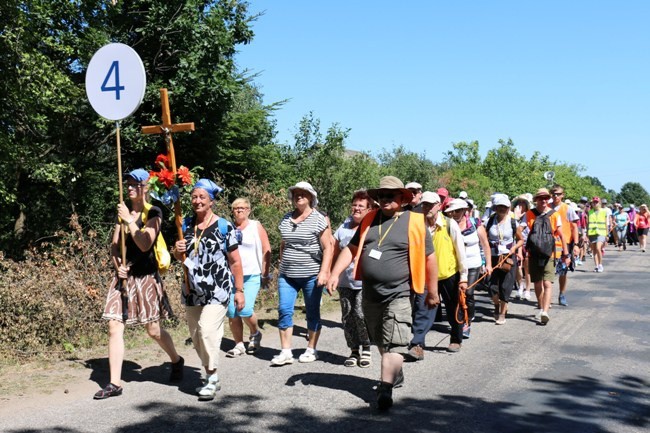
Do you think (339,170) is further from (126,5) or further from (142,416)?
(142,416)

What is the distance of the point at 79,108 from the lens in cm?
1580

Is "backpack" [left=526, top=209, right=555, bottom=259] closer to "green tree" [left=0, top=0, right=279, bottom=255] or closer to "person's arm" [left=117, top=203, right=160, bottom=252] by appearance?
"person's arm" [left=117, top=203, right=160, bottom=252]

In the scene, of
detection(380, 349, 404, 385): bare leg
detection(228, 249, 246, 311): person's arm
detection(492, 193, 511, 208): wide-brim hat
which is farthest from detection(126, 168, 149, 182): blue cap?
detection(492, 193, 511, 208): wide-brim hat

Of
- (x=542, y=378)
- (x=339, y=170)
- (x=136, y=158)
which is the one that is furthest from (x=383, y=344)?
(x=136, y=158)

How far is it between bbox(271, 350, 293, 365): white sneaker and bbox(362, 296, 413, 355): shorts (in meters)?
1.69

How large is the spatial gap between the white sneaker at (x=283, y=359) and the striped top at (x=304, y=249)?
85 cm

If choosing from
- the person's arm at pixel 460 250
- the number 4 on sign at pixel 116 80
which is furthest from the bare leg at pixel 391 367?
the number 4 on sign at pixel 116 80

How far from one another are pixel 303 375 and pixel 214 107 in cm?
1211

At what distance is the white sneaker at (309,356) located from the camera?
7202 mm

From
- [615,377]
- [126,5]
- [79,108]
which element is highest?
[126,5]

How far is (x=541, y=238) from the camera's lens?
999 centimetres

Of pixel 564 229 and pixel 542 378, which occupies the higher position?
pixel 564 229

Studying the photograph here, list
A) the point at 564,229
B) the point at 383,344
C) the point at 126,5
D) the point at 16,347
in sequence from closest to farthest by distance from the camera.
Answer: the point at 383,344 < the point at 16,347 < the point at 564,229 < the point at 126,5

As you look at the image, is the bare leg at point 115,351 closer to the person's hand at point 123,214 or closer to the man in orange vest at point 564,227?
the person's hand at point 123,214
